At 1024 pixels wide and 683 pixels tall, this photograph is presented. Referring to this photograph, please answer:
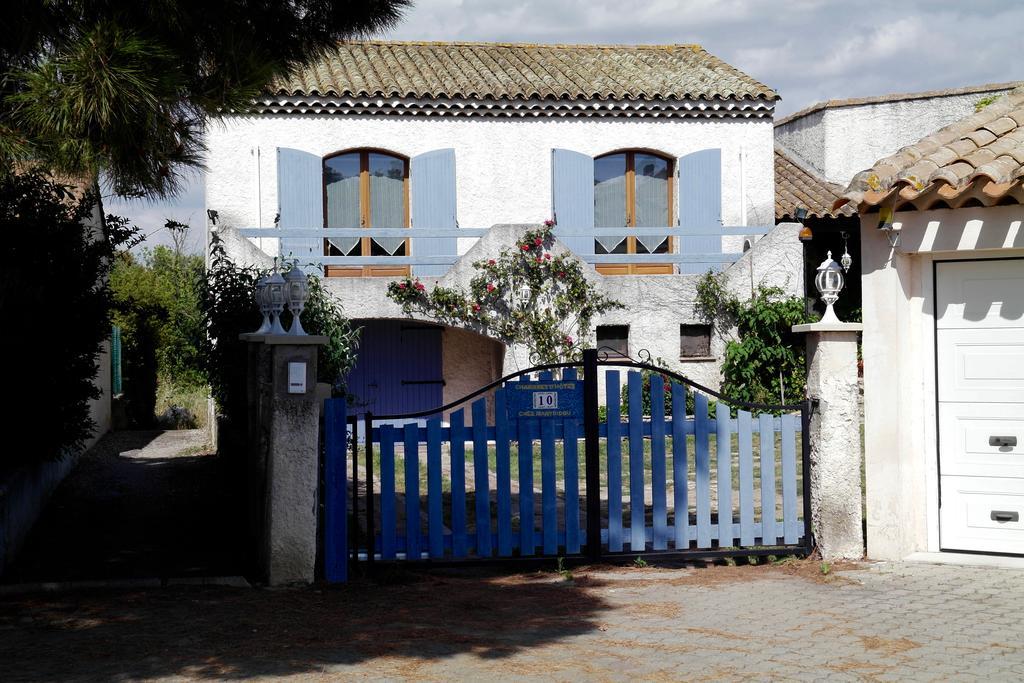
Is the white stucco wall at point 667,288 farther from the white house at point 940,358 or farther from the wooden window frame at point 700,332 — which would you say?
the white house at point 940,358

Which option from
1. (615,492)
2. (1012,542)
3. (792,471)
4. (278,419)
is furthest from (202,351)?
(1012,542)

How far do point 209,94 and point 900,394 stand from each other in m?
5.13

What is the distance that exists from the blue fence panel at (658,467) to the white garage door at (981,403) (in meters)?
1.99

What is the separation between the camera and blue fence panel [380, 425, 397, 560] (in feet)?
24.6

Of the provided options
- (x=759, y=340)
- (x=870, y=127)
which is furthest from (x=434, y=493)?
(x=870, y=127)

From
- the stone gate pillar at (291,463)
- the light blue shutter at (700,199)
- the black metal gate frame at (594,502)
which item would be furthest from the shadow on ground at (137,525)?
the light blue shutter at (700,199)

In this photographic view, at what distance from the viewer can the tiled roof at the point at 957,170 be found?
7.36 metres

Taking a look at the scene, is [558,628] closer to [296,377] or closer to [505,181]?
[296,377]

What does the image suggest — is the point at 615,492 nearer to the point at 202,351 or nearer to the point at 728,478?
the point at 728,478

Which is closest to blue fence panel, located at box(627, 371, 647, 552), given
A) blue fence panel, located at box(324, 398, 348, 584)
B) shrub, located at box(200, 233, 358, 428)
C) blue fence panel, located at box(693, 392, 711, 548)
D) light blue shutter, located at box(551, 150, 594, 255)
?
blue fence panel, located at box(693, 392, 711, 548)

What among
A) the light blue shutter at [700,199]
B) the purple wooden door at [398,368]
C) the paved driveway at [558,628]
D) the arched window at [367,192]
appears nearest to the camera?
the paved driveway at [558,628]

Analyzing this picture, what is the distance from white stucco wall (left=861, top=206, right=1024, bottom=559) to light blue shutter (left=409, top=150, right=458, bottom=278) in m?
11.3

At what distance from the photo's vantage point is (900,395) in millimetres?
7902

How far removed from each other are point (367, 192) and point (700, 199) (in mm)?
5802
